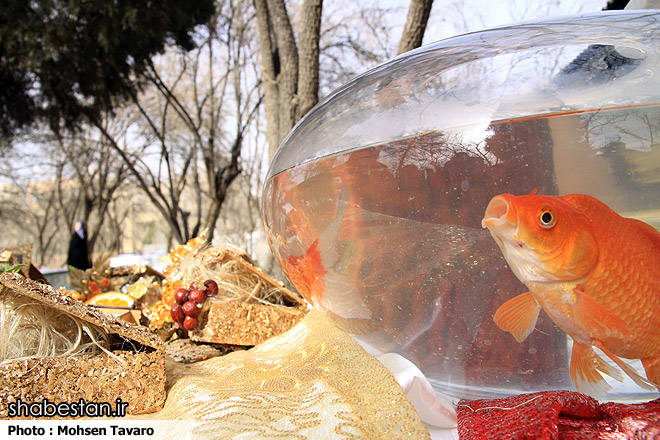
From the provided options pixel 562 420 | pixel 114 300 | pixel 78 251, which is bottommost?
pixel 562 420

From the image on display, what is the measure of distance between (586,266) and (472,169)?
0.60 ft

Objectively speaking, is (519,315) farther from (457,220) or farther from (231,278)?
(231,278)

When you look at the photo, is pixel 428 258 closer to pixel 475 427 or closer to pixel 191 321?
pixel 475 427

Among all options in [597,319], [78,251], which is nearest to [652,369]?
[597,319]

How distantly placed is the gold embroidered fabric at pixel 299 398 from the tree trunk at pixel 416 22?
2.27 metres

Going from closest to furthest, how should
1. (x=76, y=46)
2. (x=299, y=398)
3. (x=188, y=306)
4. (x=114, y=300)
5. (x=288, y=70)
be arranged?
(x=299, y=398)
(x=188, y=306)
(x=114, y=300)
(x=288, y=70)
(x=76, y=46)

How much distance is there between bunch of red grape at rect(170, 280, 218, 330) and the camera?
48.1 inches

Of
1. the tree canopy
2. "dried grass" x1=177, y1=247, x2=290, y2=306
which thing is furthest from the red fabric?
the tree canopy

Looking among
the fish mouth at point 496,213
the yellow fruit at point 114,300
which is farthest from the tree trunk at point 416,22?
the fish mouth at point 496,213

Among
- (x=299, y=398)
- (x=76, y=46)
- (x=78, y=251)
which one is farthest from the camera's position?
(x=76, y=46)

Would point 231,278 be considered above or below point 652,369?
above

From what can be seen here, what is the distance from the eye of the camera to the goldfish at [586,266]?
0.56 meters

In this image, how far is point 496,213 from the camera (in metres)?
0.58

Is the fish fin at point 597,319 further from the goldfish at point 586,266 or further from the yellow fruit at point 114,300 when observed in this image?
the yellow fruit at point 114,300
